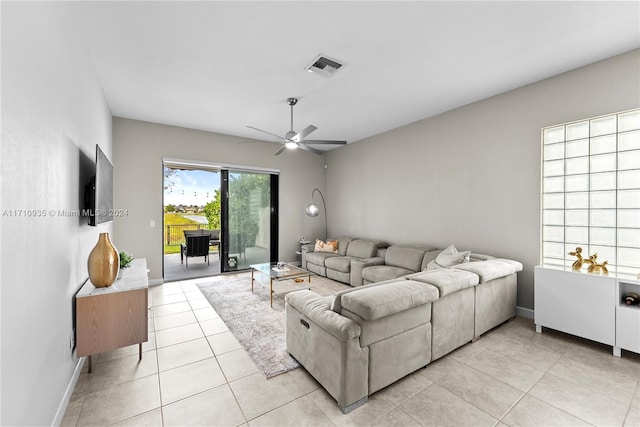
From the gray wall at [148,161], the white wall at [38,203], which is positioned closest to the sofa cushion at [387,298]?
the white wall at [38,203]

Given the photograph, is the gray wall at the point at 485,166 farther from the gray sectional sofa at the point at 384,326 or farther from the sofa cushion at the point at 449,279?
the sofa cushion at the point at 449,279

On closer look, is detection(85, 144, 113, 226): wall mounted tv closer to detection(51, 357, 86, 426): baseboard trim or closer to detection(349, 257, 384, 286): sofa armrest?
detection(51, 357, 86, 426): baseboard trim

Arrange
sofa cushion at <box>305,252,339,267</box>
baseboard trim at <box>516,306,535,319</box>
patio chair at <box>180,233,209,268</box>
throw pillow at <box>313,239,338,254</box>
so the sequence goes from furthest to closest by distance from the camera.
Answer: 1. patio chair at <box>180,233,209,268</box>
2. throw pillow at <box>313,239,338,254</box>
3. sofa cushion at <box>305,252,339,267</box>
4. baseboard trim at <box>516,306,535,319</box>

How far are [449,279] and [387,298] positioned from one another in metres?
0.81

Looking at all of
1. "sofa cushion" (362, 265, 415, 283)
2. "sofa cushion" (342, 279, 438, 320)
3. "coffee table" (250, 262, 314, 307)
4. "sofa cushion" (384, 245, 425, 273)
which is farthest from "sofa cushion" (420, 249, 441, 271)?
"sofa cushion" (342, 279, 438, 320)

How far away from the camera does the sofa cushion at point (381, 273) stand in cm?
415

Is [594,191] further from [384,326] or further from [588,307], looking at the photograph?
[384,326]

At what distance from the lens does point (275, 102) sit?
3.86m

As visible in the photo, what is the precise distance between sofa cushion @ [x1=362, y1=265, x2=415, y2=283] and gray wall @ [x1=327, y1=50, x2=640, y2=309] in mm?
783

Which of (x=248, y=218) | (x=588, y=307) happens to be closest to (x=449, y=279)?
(x=588, y=307)

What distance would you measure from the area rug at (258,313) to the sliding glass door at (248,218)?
548 mm

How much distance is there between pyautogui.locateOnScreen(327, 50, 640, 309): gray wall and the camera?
294 cm

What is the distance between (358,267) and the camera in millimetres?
4652

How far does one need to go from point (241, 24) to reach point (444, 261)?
3.48 metres
